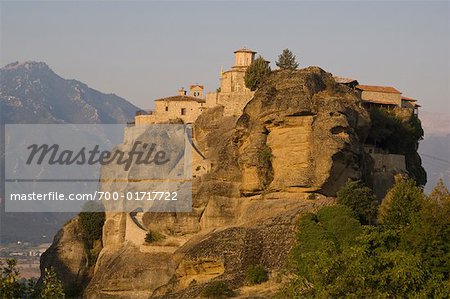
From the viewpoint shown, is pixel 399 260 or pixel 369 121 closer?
pixel 399 260

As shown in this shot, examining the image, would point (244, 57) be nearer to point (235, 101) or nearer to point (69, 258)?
point (235, 101)

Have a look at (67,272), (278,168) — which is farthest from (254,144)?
(67,272)

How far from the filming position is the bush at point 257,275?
195 ft

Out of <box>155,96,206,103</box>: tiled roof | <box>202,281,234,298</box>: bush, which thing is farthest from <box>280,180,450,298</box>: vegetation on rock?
<box>155,96,206,103</box>: tiled roof

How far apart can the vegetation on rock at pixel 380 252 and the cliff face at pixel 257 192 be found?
11.5 feet

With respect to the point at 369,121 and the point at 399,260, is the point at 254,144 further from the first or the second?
the point at 399,260

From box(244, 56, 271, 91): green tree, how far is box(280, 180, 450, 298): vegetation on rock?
60.9ft

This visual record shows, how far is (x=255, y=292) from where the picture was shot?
190 feet

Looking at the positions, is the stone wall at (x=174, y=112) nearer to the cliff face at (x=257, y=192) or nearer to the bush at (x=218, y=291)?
the cliff face at (x=257, y=192)

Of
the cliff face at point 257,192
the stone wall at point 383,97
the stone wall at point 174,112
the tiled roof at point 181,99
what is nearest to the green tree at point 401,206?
the cliff face at point 257,192

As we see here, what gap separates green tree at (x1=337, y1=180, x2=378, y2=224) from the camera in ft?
203

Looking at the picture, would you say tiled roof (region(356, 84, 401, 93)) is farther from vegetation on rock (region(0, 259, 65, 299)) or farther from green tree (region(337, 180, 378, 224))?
vegetation on rock (region(0, 259, 65, 299))

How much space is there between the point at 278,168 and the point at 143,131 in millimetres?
18000

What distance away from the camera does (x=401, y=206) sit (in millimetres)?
59844
